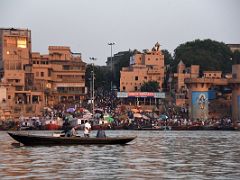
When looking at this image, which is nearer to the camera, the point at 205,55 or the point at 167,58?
the point at 205,55

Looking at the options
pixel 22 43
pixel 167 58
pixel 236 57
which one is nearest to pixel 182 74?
pixel 236 57

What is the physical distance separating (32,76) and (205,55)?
103 feet

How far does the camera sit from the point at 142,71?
111 meters

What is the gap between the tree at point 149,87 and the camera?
107m

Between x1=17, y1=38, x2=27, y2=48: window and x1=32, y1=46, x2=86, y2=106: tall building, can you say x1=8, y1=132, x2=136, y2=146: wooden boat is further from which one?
x1=17, y1=38, x2=27, y2=48: window

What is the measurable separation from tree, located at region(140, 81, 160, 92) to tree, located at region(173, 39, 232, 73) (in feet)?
33.1

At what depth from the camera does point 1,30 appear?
106938mm

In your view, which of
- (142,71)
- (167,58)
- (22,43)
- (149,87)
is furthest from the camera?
(167,58)

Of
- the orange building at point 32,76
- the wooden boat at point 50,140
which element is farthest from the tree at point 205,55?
the wooden boat at point 50,140

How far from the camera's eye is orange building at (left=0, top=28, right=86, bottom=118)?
317ft

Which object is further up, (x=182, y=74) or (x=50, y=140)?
(x=182, y=74)

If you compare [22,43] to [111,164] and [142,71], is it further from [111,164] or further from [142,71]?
[111,164]

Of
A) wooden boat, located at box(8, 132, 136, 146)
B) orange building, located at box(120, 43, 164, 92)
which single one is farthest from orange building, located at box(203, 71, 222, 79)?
wooden boat, located at box(8, 132, 136, 146)

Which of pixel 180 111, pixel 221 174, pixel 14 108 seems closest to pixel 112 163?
pixel 221 174
